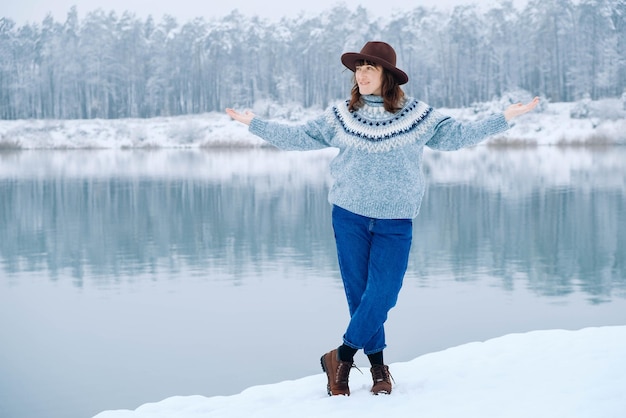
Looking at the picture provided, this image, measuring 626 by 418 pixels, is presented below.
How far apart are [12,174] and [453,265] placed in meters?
19.6

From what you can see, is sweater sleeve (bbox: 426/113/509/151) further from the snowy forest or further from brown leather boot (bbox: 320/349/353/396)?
the snowy forest

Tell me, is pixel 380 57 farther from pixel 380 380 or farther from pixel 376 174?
pixel 380 380

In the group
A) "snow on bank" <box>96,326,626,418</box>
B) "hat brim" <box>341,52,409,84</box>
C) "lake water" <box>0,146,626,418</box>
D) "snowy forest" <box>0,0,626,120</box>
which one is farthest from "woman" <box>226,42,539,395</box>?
"snowy forest" <box>0,0,626,120</box>

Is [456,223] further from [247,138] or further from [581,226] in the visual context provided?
[247,138]

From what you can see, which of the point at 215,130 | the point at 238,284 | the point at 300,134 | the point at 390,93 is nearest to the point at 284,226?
the point at 238,284

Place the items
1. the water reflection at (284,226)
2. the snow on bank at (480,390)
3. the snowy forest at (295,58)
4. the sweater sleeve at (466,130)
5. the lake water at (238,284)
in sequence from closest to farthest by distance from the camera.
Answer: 1. the snow on bank at (480,390)
2. the sweater sleeve at (466,130)
3. the lake water at (238,284)
4. the water reflection at (284,226)
5. the snowy forest at (295,58)

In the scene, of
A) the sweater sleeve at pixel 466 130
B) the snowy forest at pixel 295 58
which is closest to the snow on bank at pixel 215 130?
the snowy forest at pixel 295 58

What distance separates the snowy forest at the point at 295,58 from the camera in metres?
62.1

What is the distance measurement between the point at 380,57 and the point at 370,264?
874mm

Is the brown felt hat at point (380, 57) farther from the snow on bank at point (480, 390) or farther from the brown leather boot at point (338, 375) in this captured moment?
the snow on bank at point (480, 390)

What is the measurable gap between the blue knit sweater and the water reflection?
17.4ft

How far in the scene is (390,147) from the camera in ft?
11.6

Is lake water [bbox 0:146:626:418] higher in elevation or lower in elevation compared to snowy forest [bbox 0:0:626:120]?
lower

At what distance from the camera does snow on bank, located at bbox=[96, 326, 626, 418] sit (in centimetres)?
328
